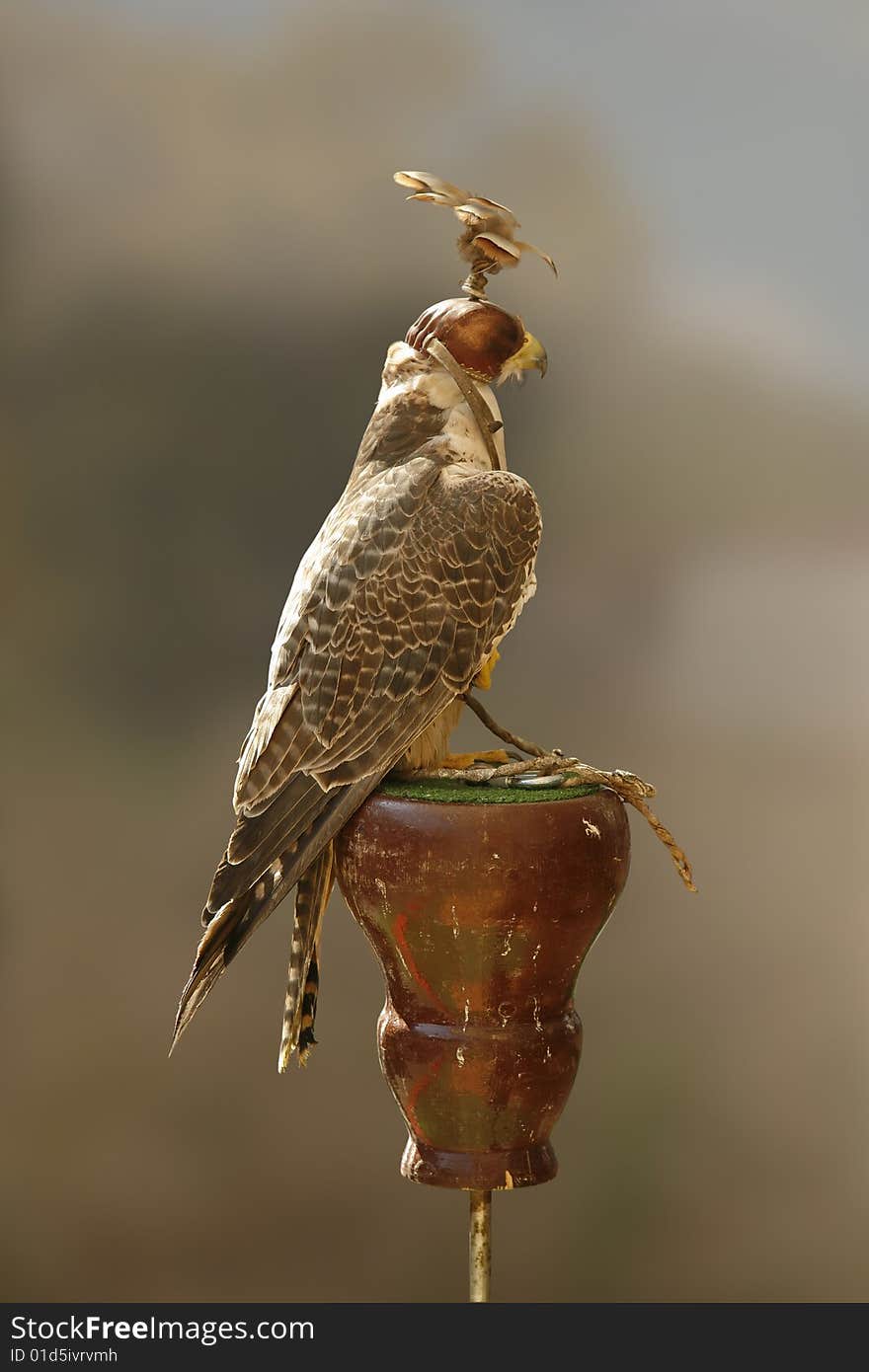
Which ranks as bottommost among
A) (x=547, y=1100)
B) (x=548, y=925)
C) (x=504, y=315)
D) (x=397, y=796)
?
(x=547, y=1100)

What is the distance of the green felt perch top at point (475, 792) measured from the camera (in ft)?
6.14

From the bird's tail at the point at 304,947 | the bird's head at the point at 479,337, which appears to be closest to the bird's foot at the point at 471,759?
the bird's tail at the point at 304,947

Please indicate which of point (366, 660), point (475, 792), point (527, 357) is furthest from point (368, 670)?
point (527, 357)

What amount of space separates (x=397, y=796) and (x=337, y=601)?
229 millimetres

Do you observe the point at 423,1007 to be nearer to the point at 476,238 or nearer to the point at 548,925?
the point at 548,925

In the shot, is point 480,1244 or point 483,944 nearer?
point 483,944

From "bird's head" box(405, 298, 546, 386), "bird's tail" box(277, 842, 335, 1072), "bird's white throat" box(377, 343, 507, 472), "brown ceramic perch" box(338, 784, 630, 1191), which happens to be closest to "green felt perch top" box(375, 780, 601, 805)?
"brown ceramic perch" box(338, 784, 630, 1191)

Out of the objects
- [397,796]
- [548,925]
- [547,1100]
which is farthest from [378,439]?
[547,1100]

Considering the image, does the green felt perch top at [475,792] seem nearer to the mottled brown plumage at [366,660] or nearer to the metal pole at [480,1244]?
the mottled brown plumage at [366,660]

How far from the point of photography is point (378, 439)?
2031mm

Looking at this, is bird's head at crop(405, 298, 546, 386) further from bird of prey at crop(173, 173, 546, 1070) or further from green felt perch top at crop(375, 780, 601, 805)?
A: green felt perch top at crop(375, 780, 601, 805)

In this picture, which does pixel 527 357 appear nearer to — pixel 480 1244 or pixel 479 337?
pixel 479 337

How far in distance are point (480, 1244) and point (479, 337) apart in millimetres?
1044

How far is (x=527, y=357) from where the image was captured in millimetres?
2033
